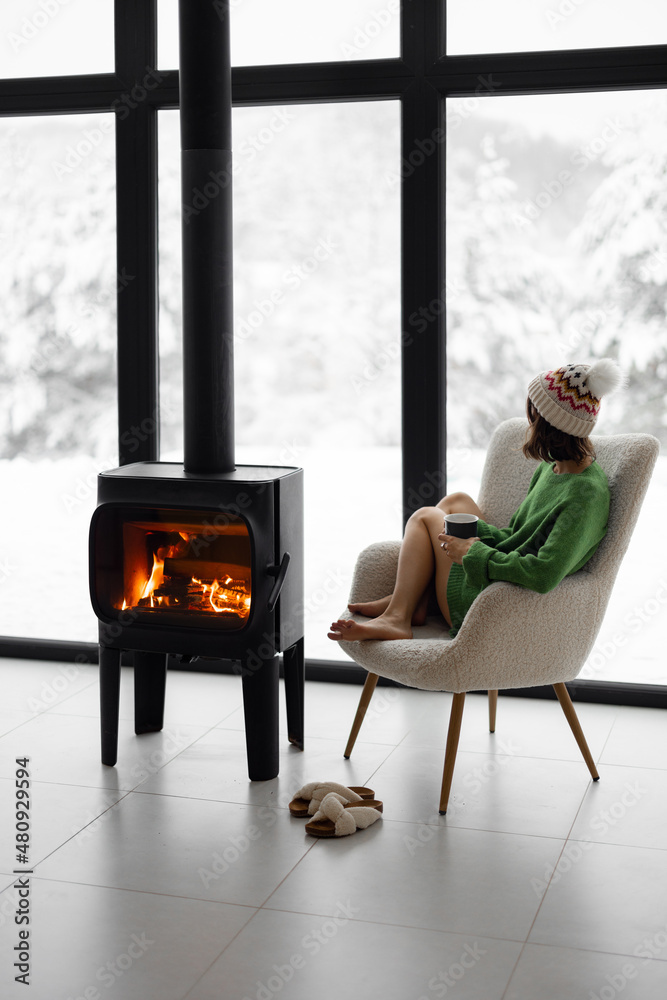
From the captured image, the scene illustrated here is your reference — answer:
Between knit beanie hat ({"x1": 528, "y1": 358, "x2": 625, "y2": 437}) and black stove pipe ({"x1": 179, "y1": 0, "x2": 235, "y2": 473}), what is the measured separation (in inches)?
33.5

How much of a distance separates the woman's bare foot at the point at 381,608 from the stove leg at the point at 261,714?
261mm

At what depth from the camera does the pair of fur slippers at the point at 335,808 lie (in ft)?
8.29

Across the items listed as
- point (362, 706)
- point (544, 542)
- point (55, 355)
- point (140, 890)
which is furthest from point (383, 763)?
point (55, 355)

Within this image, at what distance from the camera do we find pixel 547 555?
256cm

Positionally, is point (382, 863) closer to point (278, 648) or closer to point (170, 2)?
point (278, 648)

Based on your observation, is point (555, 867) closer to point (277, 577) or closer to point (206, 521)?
point (277, 577)

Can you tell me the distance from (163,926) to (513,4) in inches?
107

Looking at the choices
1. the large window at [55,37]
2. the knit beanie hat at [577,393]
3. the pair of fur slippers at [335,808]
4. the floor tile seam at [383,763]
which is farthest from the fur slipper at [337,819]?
the large window at [55,37]

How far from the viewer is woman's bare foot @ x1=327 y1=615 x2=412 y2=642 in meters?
2.75

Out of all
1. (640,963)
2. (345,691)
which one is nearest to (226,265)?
(345,691)

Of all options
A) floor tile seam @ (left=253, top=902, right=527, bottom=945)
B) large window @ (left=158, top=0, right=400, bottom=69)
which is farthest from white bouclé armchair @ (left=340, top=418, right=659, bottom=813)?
large window @ (left=158, top=0, right=400, bottom=69)

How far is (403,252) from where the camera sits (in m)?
3.46

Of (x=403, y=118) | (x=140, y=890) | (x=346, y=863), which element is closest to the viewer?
(x=140, y=890)

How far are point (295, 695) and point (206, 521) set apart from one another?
1.96 feet
